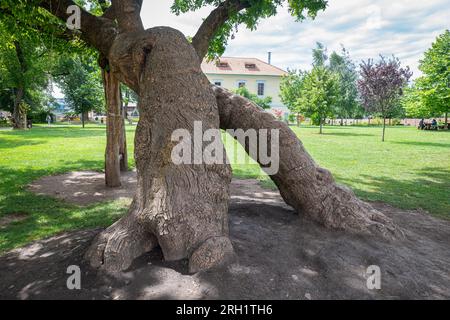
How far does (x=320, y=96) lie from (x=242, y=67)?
28.2m

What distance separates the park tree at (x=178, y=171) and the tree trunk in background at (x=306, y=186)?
14mm

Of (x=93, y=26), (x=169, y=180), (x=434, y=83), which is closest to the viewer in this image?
(x=169, y=180)

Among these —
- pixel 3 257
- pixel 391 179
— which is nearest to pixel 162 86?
pixel 3 257

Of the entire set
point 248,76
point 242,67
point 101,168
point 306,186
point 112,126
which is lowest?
point 101,168

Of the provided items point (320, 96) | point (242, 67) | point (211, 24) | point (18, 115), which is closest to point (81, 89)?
point (18, 115)

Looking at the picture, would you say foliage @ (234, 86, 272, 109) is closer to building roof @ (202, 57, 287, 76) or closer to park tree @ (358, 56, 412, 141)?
building roof @ (202, 57, 287, 76)

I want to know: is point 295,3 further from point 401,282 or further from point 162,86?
point 401,282

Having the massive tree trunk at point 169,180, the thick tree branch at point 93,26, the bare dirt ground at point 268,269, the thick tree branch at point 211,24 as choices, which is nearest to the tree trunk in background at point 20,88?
the thick tree branch at point 93,26

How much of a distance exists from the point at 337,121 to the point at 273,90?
21431 millimetres

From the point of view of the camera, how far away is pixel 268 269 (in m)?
3.12

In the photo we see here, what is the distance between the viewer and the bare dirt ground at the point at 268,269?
110 inches

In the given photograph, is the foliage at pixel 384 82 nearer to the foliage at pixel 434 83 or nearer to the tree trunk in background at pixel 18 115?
the foliage at pixel 434 83

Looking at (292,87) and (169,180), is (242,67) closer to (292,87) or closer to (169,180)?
(292,87)

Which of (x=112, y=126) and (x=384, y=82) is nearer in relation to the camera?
(x=112, y=126)
